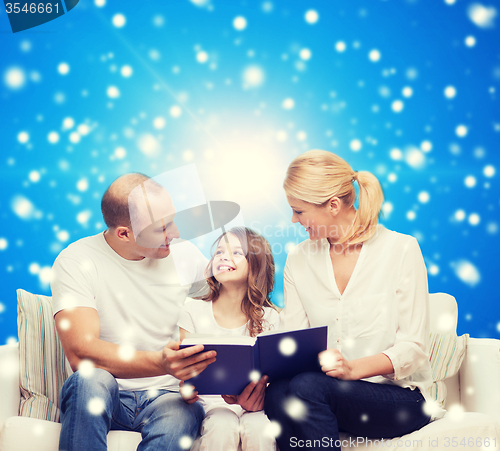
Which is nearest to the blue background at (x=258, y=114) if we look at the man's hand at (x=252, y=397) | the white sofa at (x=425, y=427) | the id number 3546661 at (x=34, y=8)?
the id number 3546661 at (x=34, y=8)

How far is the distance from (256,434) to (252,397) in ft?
0.30

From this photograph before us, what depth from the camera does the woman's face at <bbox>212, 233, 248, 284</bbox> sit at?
1592mm

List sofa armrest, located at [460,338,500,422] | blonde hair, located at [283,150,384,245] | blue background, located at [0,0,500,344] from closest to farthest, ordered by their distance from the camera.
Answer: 1. blonde hair, located at [283,150,384,245]
2. sofa armrest, located at [460,338,500,422]
3. blue background, located at [0,0,500,344]

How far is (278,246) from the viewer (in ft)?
7.08

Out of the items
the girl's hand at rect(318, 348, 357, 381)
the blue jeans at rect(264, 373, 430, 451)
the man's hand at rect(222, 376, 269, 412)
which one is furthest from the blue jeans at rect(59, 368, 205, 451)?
the girl's hand at rect(318, 348, 357, 381)

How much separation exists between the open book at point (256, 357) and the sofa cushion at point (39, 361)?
575 millimetres

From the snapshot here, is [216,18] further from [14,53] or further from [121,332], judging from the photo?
[121,332]

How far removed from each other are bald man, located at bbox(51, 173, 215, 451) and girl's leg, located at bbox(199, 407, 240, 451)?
0.10 feet

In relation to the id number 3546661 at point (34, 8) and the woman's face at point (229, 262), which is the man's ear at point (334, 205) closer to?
the woman's face at point (229, 262)

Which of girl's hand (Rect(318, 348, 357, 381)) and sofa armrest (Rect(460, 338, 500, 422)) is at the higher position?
girl's hand (Rect(318, 348, 357, 381))

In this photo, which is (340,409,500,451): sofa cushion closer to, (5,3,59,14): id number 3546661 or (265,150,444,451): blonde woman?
(265,150,444,451): blonde woman

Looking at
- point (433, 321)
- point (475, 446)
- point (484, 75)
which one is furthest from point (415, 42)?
point (475, 446)

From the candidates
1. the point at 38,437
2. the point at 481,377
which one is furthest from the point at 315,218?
the point at 38,437

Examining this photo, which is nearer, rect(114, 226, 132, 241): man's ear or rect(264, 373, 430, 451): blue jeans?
rect(264, 373, 430, 451): blue jeans
